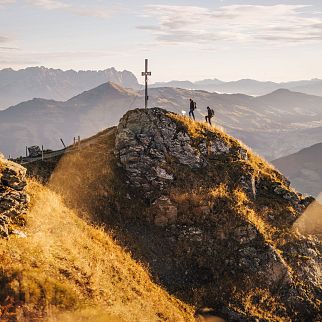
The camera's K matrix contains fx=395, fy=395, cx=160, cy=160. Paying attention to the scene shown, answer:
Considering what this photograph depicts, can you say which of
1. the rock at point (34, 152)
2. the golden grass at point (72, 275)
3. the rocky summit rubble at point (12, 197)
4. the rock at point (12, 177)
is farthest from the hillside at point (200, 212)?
the rocky summit rubble at point (12, 197)

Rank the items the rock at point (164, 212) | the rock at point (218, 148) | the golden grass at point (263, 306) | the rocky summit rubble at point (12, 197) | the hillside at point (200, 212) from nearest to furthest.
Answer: the rocky summit rubble at point (12, 197)
the golden grass at point (263, 306)
the hillside at point (200, 212)
the rock at point (164, 212)
the rock at point (218, 148)

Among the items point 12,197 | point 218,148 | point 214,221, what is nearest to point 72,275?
point 12,197

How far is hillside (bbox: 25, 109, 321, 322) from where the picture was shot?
3081 cm

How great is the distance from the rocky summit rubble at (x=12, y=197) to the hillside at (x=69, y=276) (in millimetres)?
352

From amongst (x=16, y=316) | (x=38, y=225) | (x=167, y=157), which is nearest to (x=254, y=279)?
(x=167, y=157)

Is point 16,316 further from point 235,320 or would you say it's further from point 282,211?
point 282,211

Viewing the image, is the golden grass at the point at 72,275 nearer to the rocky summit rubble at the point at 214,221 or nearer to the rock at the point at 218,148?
the rocky summit rubble at the point at 214,221

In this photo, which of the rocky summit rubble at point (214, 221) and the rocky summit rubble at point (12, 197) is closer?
the rocky summit rubble at point (12, 197)

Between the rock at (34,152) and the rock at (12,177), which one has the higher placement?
the rock at (12,177)

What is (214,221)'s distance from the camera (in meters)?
34.8

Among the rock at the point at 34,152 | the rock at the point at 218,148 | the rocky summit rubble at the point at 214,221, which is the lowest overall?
the rocky summit rubble at the point at 214,221

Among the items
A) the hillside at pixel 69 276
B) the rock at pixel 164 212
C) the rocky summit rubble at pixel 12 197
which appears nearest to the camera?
the hillside at pixel 69 276

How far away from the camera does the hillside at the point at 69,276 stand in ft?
62.8

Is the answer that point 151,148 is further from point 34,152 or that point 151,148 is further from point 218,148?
point 34,152
